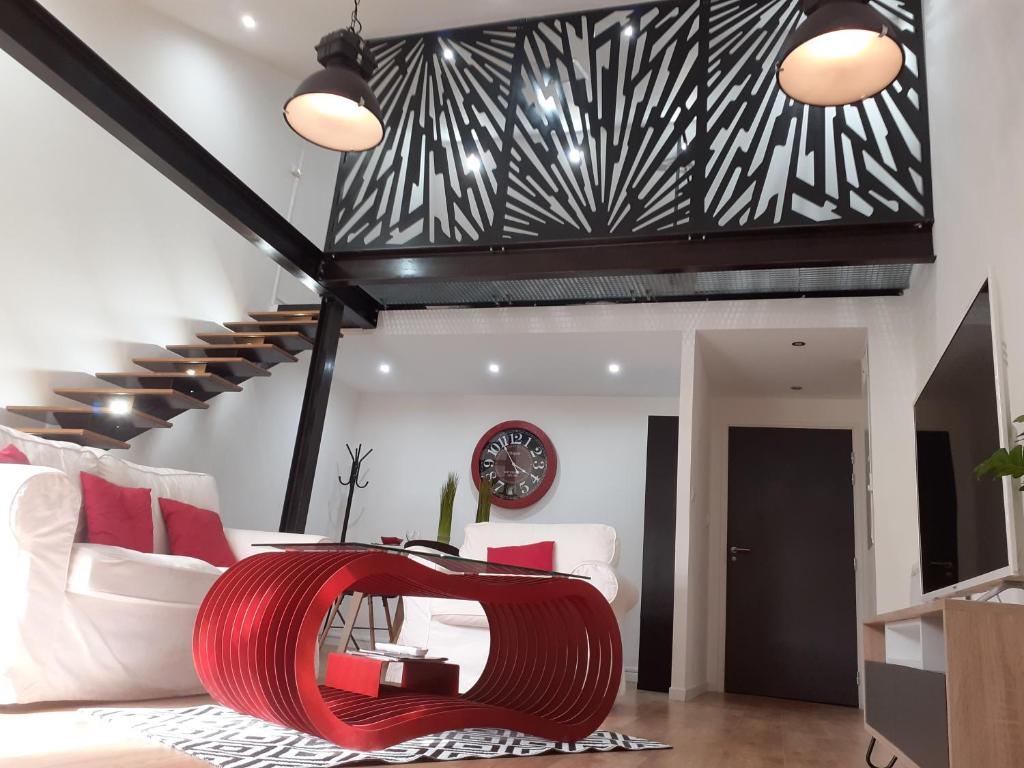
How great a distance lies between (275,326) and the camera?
5887 mm

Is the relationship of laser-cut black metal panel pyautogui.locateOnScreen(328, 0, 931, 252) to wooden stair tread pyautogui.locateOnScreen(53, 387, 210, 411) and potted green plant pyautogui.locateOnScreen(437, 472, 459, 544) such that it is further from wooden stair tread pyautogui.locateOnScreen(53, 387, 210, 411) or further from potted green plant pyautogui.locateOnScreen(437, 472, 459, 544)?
potted green plant pyautogui.locateOnScreen(437, 472, 459, 544)

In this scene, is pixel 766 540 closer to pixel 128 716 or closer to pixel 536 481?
pixel 536 481

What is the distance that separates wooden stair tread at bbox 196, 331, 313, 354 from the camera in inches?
219

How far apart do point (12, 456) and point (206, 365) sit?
2.59 metres

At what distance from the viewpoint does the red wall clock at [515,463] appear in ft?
22.3

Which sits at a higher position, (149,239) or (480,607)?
(149,239)

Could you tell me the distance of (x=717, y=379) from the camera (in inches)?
246

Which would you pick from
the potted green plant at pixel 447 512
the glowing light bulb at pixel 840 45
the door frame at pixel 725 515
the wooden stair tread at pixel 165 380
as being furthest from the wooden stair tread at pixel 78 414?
the door frame at pixel 725 515

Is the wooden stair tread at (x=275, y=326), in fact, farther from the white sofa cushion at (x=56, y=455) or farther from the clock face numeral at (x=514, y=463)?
the white sofa cushion at (x=56, y=455)

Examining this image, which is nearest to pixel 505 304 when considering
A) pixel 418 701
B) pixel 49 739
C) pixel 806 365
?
pixel 806 365

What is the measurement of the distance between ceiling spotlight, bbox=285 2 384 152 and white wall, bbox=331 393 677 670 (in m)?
3.80

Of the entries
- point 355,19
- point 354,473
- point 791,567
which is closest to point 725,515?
point 791,567

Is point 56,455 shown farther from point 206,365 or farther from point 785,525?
point 785,525

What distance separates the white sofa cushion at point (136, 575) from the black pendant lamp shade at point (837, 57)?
296 cm
